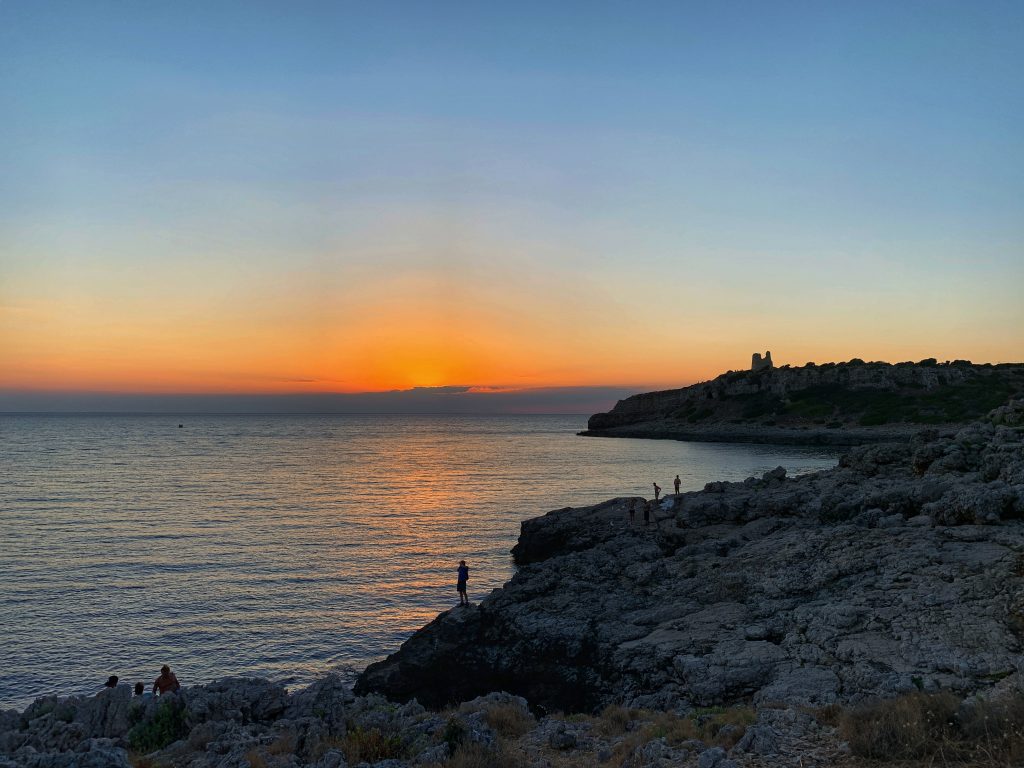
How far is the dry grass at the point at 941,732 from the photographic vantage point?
8.05m

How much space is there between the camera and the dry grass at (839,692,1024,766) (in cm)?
805

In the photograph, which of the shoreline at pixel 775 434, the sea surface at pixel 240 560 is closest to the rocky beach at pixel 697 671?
the sea surface at pixel 240 560

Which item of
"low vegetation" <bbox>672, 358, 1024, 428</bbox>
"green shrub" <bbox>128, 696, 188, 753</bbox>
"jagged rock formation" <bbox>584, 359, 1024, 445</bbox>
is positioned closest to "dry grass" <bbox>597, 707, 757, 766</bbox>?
"green shrub" <bbox>128, 696, 188, 753</bbox>

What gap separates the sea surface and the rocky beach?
23.0 feet

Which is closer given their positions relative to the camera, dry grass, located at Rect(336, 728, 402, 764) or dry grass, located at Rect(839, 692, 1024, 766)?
dry grass, located at Rect(839, 692, 1024, 766)

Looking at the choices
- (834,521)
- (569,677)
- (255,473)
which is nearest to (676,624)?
(569,677)

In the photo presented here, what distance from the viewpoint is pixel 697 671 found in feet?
47.4

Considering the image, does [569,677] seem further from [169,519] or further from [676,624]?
[169,519]

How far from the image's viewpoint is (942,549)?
1825 centimetres

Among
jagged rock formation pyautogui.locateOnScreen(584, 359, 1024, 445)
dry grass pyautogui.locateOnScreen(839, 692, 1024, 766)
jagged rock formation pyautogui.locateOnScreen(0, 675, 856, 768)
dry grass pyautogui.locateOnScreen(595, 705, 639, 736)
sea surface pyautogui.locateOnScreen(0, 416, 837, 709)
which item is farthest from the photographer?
jagged rock formation pyautogui.locateOnScreen(584, 359, 1024, 445)

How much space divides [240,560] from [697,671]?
28.7m

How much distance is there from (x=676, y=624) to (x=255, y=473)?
76.1 metres

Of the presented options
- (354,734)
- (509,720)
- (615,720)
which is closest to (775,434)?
(615,720)

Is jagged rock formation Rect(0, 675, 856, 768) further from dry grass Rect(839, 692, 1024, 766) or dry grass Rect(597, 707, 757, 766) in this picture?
dry grass Rect(839, 692, 1024, 766)
